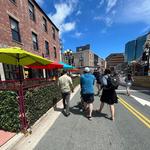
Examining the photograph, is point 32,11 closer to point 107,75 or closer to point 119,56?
point 107,75

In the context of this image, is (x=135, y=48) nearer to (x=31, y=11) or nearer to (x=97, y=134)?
(x=31, y=11)

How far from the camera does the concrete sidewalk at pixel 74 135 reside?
348cm

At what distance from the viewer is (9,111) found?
4320mm

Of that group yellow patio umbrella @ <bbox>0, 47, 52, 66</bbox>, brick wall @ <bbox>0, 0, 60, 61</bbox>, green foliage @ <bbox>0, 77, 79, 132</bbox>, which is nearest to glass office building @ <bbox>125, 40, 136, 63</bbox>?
brick wall @ <bbox>0, 0, 60, 61</bbox>

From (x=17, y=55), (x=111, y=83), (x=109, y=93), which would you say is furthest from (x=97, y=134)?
(x=17, y=55)

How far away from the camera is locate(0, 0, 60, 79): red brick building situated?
383 inches

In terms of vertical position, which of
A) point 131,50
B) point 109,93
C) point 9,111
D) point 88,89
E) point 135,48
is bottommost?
point 9,111

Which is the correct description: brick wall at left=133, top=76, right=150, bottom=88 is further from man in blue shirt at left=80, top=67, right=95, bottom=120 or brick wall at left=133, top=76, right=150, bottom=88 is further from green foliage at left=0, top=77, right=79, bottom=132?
green foliage at left=0, top=77, right=79, bottom=132

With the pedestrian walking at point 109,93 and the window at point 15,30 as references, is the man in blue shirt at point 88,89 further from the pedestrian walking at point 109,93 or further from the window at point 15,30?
the window at point 15,30

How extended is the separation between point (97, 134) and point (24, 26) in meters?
12.0

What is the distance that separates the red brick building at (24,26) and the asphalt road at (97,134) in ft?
24.6

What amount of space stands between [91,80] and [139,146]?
2.70m

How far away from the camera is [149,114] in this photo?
5.81 meters

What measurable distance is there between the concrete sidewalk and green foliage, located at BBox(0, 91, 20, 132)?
2.10 ft
